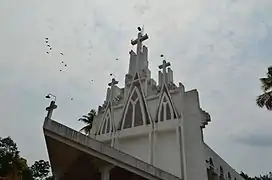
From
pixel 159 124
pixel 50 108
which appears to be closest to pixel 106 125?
pixel 159 124

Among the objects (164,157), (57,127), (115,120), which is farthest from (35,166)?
(57,127)

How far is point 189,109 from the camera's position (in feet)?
61.5

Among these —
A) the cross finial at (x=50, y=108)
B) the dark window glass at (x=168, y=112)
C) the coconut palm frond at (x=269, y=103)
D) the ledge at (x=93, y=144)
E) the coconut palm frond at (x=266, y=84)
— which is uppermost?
the coconut palm frond at (x=266, y=84)

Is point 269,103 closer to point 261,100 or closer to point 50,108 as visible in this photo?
point 261,100

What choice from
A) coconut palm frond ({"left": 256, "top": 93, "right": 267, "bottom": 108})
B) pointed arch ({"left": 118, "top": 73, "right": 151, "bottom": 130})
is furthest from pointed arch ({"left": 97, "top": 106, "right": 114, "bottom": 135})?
coconut palm frond ({"left": 256, "top": 93, "right": 267, "bottom": 108})

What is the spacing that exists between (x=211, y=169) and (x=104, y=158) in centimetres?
1065

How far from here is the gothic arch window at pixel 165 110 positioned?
18859mm

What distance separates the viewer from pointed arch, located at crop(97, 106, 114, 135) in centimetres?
2100

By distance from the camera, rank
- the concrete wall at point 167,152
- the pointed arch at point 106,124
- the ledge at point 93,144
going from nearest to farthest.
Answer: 1. the ledge at point 93,144
2. the concrete wall at point 167,152
3. the pointed arch at point 106,124

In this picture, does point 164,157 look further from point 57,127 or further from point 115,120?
point 57,127

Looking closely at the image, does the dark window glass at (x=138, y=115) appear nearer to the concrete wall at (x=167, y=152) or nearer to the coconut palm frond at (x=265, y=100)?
the concrete wall at (x=167, y=152)

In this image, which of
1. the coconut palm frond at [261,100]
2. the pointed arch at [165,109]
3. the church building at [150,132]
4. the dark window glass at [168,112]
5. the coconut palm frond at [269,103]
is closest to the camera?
the church building at [150,132]

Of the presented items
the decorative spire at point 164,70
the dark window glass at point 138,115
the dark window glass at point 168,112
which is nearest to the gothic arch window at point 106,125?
the dark window glass at point 138,115

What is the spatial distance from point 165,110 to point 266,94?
592 centimetres
